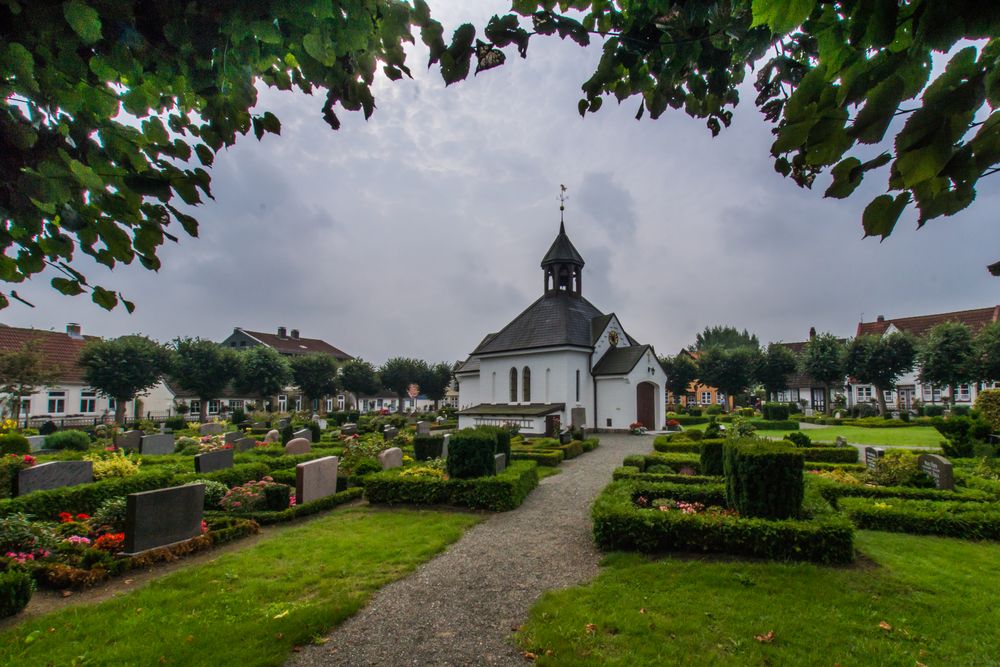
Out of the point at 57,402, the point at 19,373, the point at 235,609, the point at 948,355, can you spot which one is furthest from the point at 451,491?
the point at 57,402

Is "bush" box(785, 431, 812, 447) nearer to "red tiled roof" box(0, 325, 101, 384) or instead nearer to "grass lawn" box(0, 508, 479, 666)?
"grass lawn" box(0, 508, 479, 666)

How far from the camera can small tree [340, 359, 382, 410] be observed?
182ft

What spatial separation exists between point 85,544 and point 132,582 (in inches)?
60.4

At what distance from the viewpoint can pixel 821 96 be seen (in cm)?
172

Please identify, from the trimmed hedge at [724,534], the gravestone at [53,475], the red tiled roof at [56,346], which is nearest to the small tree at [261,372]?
the red tiled roof at [56,346]

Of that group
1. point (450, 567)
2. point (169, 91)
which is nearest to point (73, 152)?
point (169, 91)

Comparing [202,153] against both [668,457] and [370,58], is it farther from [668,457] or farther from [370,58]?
[668,457]

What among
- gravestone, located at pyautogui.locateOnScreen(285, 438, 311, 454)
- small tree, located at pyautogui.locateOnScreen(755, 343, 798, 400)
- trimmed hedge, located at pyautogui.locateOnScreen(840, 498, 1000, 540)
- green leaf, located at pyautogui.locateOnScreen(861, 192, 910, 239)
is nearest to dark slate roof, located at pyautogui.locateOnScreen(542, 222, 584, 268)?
gravestone, located at pyautogui.locateOnScreen(285, 438, 311, 454)

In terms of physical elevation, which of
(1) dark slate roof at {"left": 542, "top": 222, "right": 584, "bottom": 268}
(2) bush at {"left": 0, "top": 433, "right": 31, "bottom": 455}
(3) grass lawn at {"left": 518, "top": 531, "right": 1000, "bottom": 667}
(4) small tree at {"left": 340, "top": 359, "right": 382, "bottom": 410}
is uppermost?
(1) dark slate roof at {"left": 542, "top": 222, "right": 584, "bottom": 268}

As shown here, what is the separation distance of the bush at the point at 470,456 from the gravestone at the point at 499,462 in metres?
0.42

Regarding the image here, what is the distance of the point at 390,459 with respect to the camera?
1466cm

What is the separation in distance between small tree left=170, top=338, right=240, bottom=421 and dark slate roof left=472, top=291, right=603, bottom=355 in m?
22.5

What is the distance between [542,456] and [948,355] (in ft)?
104

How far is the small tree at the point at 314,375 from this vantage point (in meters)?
48.8
